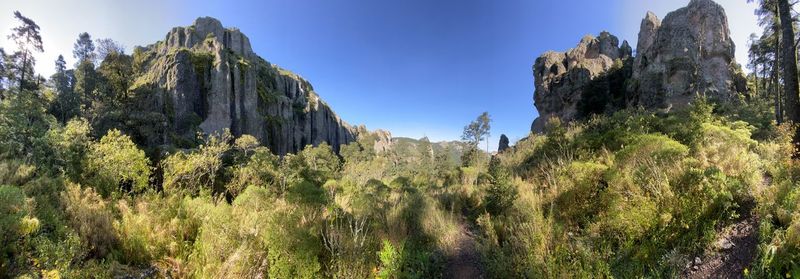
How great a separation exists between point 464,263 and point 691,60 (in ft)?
95.6

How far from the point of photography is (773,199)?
3.15 metres

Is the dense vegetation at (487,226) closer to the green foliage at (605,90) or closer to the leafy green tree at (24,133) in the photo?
the leafy green tree at (24,133)

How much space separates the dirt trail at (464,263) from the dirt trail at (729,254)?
2.21m

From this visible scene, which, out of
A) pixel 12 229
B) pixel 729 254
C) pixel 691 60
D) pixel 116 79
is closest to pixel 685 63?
pixel 691 60

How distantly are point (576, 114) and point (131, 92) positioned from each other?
54.9 meters

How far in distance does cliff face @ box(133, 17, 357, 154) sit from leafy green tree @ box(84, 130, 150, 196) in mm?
25920

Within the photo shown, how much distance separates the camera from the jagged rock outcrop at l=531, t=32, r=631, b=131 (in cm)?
4066

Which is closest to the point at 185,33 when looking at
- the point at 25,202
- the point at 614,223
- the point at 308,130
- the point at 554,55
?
the point at 308,130

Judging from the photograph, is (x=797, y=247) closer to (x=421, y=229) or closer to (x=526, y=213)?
(x=526, y=213)

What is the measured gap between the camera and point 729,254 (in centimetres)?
286

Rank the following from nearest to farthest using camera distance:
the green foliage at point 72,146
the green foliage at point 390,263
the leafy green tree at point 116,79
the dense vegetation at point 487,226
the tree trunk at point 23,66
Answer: the dense vegetation at point 487,226 → the green foliage at point 390,263 → the green foliage at point 72,146 → the tree trunk at point 23,66 → the leafy green tree at point 116,79

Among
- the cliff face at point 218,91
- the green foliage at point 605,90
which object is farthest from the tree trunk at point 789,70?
the cliff face at point 218,91

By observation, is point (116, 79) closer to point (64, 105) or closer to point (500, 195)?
point (64, 105)

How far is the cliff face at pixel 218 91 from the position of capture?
44406 mm
